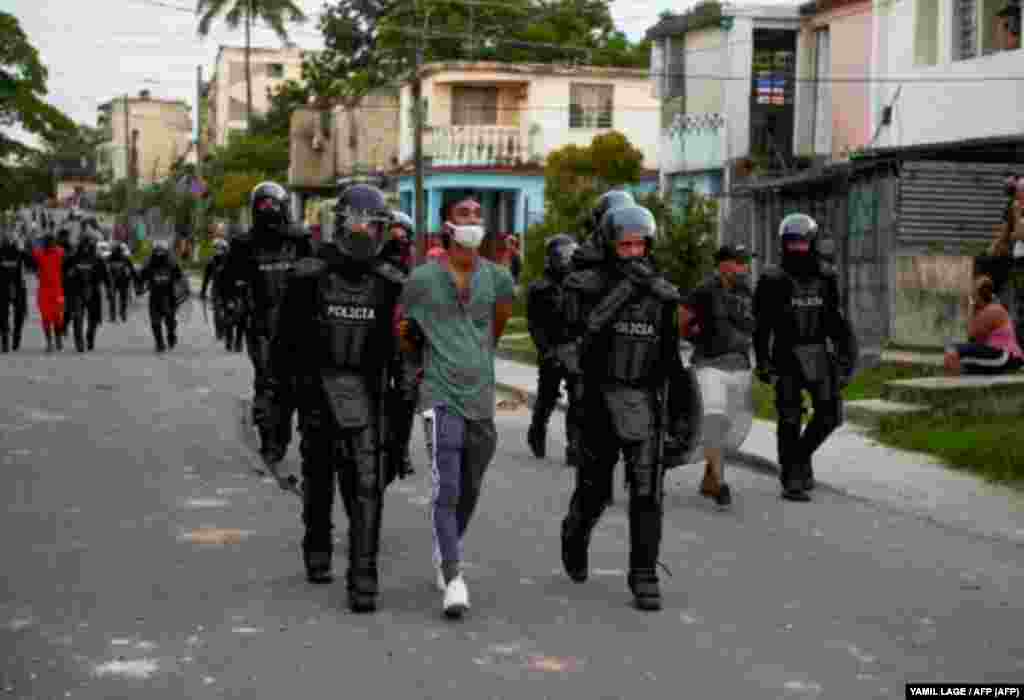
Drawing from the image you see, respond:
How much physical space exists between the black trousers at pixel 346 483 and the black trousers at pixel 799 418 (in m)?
4.44

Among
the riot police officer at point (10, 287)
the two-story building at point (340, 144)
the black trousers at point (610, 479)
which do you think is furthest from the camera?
the two-story building at point (340, 144)

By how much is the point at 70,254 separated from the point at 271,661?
21.1 metres

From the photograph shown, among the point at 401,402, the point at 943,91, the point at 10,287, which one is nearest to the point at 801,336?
the point at 401,402

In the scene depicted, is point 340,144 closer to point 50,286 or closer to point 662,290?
point 50,286

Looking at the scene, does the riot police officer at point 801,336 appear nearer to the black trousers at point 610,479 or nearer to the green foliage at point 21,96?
the black trousers at point 610,479

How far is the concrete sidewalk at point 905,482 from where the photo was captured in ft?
36.2

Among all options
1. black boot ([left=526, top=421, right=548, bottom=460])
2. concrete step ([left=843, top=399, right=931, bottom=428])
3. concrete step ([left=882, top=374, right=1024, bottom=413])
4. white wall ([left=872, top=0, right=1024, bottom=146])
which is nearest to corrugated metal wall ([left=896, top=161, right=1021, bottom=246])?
white wall ([left=872, top=0, right=1024, bottom=146])

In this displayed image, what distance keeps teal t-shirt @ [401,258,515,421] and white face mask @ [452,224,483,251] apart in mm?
151

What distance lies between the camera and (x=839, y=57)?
100 feet

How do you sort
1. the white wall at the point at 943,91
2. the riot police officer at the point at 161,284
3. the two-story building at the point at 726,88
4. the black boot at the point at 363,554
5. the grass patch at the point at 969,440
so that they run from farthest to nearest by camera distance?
the two-story building at the point at 726,88 → the riot police officer at the point at 161,284 → the white wall at the point at 943,91 → the grass patch at the point at 969,440 → the black boot at the point at 363,554

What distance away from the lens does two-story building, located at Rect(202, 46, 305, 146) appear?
349 ft

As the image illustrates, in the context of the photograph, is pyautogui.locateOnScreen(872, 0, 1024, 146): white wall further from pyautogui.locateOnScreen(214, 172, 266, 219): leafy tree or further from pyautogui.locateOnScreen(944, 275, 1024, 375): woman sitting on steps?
pyautogui.locateOnScreen(214, 172, 266, 219): leafy tree

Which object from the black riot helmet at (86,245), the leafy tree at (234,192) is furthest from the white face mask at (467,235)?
the leafy tree at (234,192)

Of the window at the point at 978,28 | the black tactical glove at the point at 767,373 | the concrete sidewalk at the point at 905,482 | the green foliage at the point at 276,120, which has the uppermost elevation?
the green foliage at the point at 276,120
